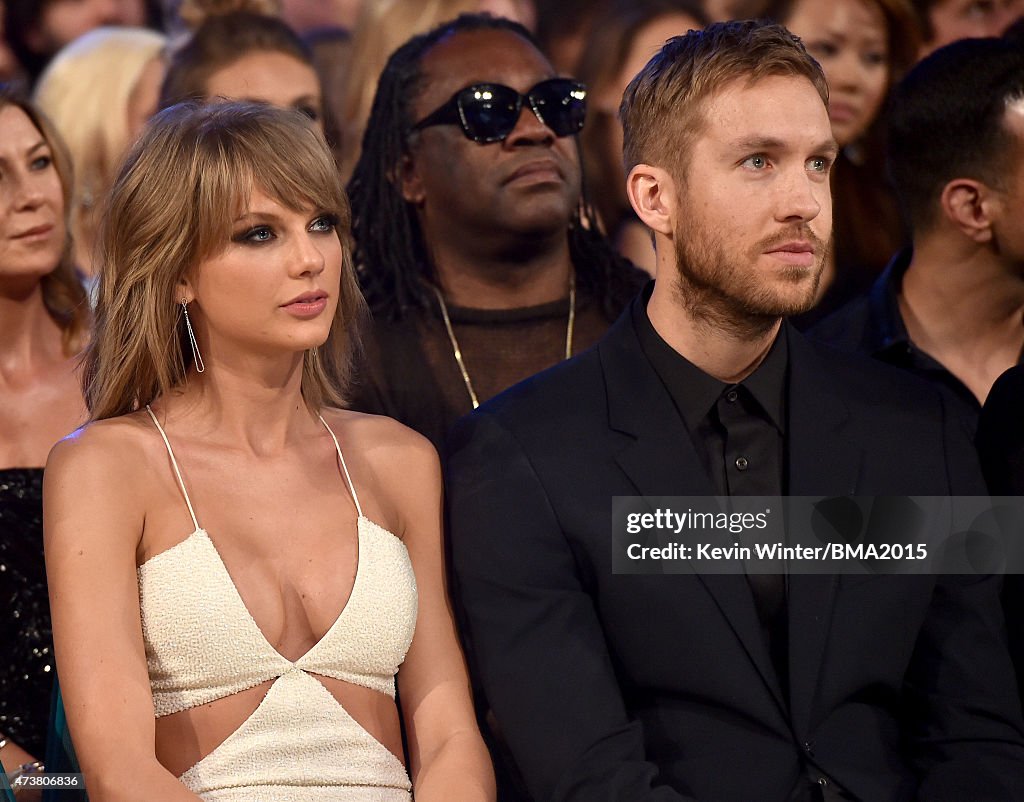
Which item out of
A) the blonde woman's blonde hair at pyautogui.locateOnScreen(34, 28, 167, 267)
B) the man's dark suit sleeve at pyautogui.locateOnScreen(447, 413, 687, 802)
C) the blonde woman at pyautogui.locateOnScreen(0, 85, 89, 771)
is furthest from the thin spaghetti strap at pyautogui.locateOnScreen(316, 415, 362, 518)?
the blonde woman's blonde hair at pyautogui.locateOnScreen(34, 28, 167, 267)

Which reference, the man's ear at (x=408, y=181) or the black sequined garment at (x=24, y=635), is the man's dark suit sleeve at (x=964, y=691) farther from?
the black sequined garment at (x=24, y=635)

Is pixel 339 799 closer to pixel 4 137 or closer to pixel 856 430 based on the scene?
pixel 856 430

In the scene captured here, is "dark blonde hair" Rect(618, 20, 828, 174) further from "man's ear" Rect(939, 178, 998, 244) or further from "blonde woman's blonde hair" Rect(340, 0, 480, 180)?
"blonde woman's blonde hair" Rect(340, 0, 480, 180)

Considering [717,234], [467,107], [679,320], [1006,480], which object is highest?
[467,107]

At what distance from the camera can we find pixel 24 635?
304 centimetres

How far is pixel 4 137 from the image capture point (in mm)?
3387

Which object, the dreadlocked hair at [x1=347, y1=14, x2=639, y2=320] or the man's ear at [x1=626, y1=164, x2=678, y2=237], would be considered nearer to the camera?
the man's ear at [x1=626, y1=164, x2=678, y2=237]

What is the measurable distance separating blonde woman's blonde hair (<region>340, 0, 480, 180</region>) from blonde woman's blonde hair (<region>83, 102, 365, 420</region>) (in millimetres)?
1604

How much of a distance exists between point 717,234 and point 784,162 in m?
0.17

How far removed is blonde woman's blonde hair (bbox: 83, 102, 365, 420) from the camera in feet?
8.02

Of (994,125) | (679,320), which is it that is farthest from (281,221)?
(994,125)

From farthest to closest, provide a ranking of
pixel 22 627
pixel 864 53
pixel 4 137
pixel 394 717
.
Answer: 1. pixel 864 53
2. pixel 4 137
3. pixel 22 627
4. pixel 394 717

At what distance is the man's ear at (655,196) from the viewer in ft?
8.64

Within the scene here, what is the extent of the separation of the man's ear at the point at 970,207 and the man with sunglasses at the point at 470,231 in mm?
784
